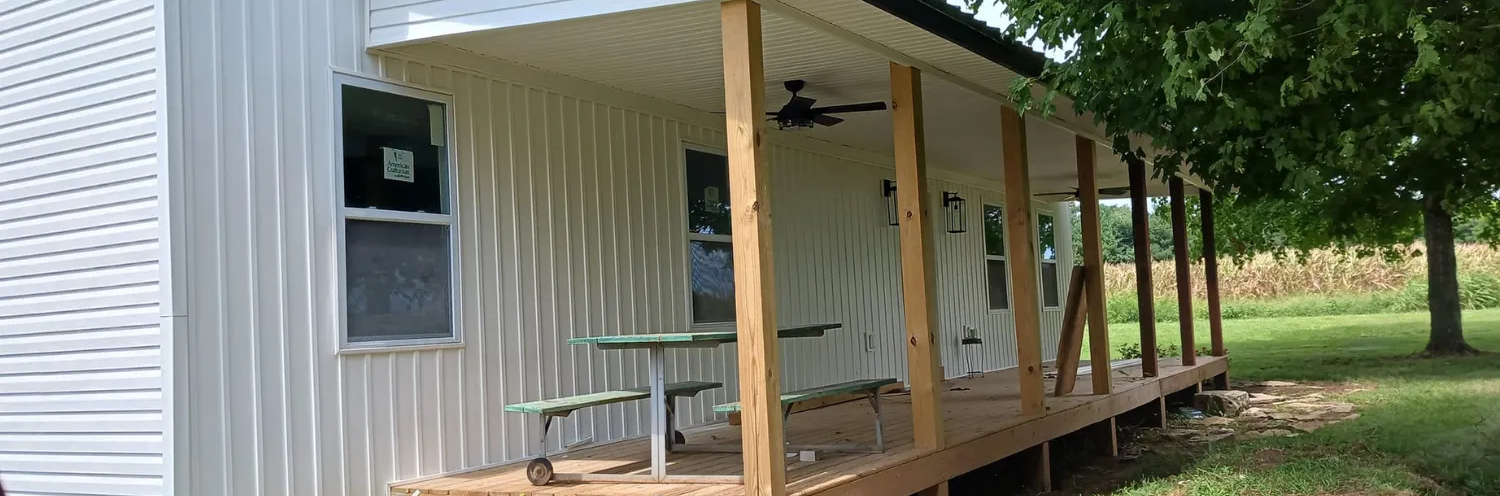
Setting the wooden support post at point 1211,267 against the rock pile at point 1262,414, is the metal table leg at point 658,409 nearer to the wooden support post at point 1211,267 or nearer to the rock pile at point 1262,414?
the rock pile at point 1262,414

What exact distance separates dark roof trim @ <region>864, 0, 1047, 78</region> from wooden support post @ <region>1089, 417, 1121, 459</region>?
2.92 meters

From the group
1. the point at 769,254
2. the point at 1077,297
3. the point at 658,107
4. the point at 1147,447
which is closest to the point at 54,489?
the point at 769,254

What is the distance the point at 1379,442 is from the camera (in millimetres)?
7152

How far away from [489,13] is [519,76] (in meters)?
0.92

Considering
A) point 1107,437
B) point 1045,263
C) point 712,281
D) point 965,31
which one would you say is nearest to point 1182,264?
point 1107,437

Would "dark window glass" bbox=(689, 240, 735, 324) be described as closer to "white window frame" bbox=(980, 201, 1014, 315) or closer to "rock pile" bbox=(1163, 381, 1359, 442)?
"rock pile" bbox=(1163, 381, 1359, 442)

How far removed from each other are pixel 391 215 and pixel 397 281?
11.2 inches

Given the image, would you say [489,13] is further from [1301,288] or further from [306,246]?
[1301,288]

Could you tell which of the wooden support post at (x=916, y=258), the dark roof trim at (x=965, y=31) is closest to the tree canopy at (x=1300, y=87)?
the dark roof trim at (x=965, y=31)

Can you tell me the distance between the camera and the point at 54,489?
4543 mm

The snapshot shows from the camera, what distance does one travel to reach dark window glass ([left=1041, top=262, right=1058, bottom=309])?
13156 mm

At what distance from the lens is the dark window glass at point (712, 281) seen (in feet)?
22.7

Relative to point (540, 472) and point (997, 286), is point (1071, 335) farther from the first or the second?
point (997, 286)

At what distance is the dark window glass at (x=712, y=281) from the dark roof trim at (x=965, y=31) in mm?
2001
